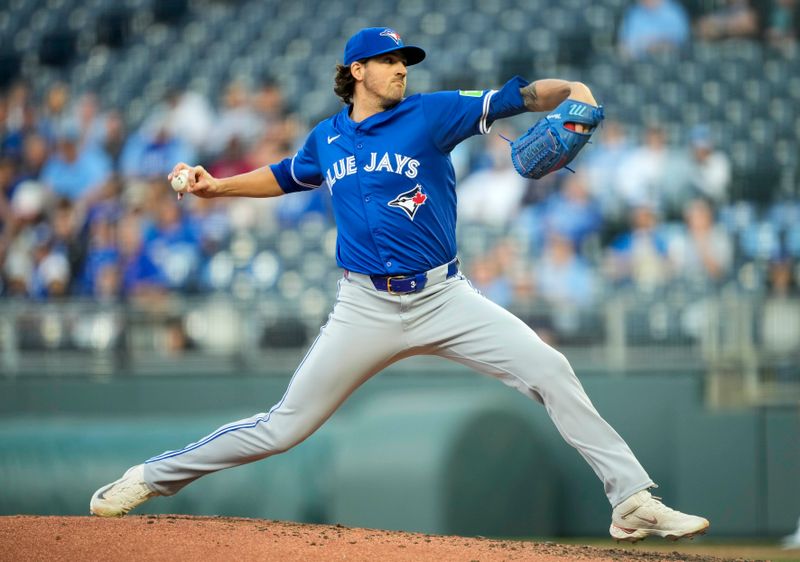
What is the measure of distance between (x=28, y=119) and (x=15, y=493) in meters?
4.53

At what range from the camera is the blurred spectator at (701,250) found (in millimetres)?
8453

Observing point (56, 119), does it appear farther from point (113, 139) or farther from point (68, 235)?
point (68, 235)

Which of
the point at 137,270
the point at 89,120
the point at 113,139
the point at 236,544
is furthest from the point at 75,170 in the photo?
the point at 236,544

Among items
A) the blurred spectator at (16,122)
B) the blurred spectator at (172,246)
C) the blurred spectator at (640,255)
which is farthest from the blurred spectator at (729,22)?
the blurred spectator at (16,122)

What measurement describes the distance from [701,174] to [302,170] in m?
5.28

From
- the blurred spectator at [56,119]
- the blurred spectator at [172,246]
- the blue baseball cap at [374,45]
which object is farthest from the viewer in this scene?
the blurred spectator at [56,119]

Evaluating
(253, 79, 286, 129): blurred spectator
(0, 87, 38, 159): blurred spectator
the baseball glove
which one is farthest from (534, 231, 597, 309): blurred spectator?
(0, 87, 38, 159): blurred spectator

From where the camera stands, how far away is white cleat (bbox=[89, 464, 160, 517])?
15.5ft

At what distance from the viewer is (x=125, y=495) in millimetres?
4738

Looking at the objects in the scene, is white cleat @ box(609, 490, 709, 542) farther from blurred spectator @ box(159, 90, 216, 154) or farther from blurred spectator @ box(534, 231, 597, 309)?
blurred spectator @ box(159, 90, 216, 154)

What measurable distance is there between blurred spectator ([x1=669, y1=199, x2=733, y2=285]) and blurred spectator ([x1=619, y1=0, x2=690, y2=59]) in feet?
7.98

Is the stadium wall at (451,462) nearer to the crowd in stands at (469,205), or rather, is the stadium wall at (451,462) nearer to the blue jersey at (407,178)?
the crowd in stands at (469,205)

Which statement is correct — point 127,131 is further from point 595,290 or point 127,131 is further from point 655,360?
point 655,360

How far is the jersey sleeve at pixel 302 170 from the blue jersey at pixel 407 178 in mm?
253
